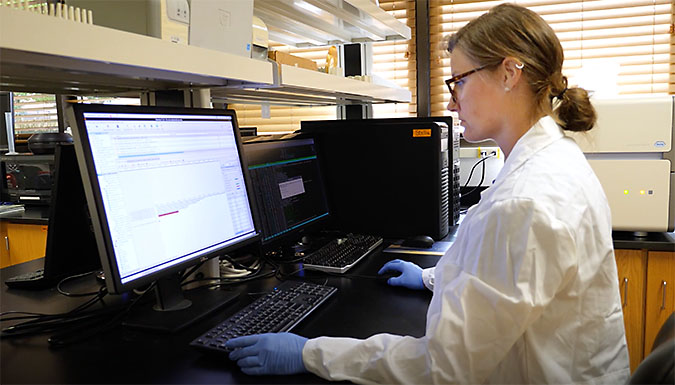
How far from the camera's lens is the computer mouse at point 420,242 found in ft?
5.90

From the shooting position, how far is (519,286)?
2.67ft

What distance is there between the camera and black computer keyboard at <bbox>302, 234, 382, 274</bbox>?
1.48 m

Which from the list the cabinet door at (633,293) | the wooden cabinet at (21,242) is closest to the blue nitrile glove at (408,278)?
the cabinet door at (633,293)

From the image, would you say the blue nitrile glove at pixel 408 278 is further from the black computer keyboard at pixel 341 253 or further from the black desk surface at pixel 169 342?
the black computer keyboard at pixel 341 253

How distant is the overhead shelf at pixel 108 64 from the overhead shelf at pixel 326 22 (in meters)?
0.38

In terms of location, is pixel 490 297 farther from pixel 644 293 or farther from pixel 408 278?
pixel 644 293

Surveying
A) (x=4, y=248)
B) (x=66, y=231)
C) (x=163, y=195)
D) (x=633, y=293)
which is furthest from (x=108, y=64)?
(x=4, y=248)

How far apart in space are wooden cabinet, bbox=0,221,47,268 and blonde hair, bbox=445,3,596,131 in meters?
2.73

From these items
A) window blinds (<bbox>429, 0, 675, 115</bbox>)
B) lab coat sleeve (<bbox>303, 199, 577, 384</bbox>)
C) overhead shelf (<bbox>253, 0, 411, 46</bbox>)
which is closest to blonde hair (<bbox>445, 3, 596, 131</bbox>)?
lab coat sleeve (<bbox>303, 199, 577, 384</bbox>)

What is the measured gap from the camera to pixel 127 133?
38.4 inches

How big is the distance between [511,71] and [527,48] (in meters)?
0.05

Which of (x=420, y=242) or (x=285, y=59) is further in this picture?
(x=420, y=242)

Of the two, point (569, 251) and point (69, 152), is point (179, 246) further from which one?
point (569, 251)

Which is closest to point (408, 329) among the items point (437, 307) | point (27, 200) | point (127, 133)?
point (437, 307)
